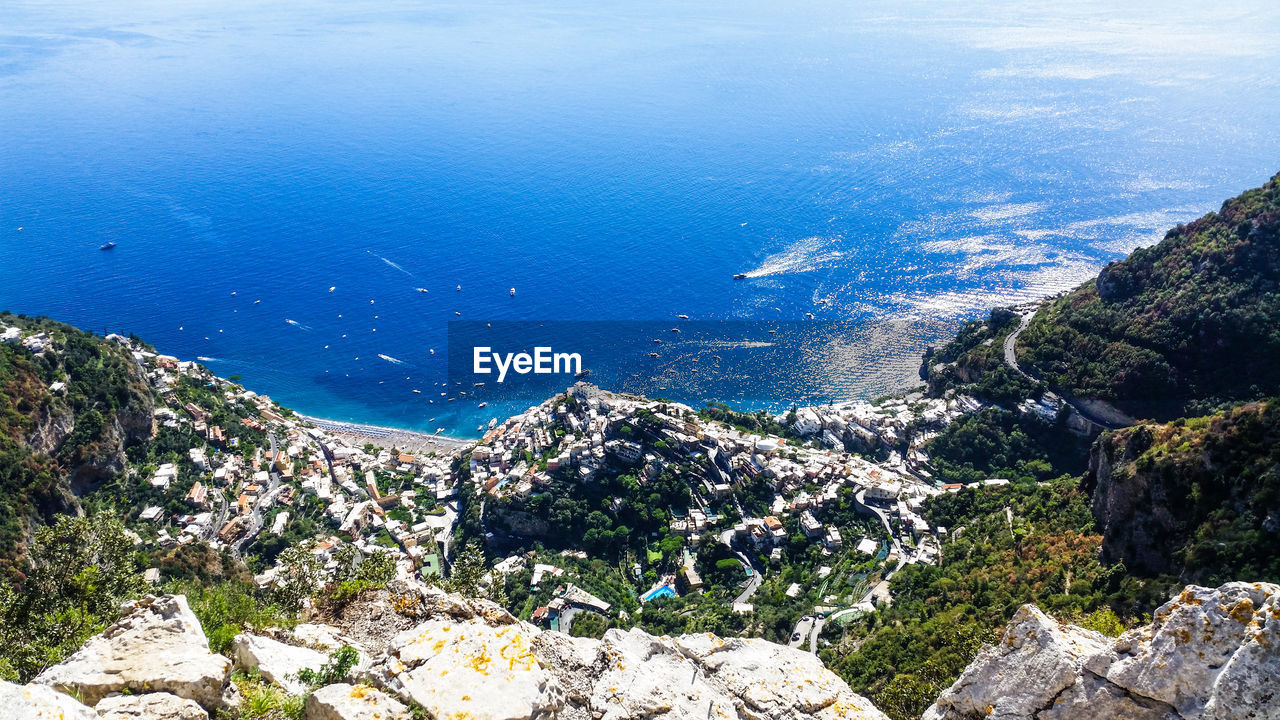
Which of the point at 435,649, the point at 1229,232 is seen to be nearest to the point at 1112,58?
the point at 1229,232

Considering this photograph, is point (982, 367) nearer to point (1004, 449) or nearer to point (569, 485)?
point (1004, 449)

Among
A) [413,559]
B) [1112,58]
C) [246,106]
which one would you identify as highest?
[1112,58]

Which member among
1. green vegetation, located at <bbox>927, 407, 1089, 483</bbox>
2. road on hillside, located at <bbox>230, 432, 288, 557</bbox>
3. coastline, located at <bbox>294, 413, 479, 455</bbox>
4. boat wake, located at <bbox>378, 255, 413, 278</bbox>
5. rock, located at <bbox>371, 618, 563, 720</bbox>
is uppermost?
rock, located at <bbox>371, 618, 563, 720</bbox>

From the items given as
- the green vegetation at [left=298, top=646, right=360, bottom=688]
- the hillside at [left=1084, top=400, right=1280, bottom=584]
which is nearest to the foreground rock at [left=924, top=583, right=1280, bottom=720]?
the green vegetation at [left=298, top=646, right=360, bottom=688]

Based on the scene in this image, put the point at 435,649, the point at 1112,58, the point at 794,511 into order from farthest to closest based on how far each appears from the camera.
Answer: the point at 1112,58 → the point at 794,511 → the point at 435,649

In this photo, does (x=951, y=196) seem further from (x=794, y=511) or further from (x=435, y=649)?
(x=435, y=649)

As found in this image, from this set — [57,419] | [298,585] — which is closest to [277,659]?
[298,585]

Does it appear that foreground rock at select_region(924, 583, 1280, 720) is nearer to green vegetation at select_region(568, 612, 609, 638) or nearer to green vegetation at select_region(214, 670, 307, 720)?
green vegetation at select_region(214, 670, 307, 720)
